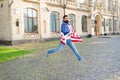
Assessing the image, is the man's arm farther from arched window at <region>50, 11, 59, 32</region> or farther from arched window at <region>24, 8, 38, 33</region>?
arched window at <region>50, 11, 59, 32</region>

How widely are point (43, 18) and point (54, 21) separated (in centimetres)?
284

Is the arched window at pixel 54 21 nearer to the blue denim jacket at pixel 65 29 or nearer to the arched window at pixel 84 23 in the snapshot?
the arched window at pixel 84 23

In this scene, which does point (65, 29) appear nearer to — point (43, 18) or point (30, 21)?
point (30, 21)

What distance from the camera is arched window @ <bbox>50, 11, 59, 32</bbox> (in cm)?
2904

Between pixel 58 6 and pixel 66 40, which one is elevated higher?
pixel 58 6

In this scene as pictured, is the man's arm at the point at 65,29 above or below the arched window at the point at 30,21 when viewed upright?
below

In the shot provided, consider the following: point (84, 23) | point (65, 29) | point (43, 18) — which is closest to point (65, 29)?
point (65, 29)

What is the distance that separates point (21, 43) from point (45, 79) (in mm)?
16725

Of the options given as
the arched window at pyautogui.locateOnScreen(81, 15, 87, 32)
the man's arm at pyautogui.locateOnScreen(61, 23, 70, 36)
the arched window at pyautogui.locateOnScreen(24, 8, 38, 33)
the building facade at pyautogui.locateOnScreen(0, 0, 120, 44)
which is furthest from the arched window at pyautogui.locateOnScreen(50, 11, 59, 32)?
the man's arm at pyautogui.locateOnScreen(61, 23, 70, 36)

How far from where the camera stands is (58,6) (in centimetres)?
2998

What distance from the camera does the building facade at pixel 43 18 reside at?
23078 mm

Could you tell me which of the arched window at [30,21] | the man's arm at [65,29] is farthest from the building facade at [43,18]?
the man's arm at [65,29]

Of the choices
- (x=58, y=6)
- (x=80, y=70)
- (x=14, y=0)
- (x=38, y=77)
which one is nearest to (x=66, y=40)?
(x=80, y=70)

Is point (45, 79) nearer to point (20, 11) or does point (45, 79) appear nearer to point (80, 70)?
point (80, 70)
